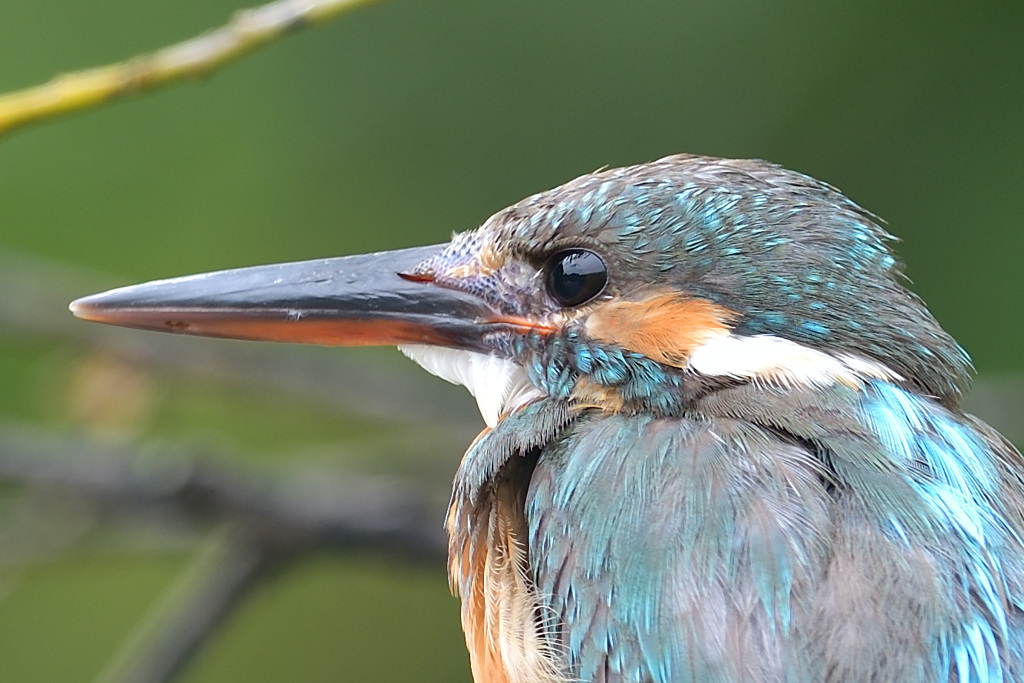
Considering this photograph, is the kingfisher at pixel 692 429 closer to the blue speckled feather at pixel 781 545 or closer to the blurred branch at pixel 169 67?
the blue speckled feather at pixel 781 545

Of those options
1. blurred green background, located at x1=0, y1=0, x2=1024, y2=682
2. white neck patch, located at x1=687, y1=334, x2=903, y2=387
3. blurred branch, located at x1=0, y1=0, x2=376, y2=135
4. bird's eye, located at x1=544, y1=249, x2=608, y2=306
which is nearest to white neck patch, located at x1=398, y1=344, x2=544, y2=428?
bird's eye, located at x1=544, y1=249, x2=608, y2=306

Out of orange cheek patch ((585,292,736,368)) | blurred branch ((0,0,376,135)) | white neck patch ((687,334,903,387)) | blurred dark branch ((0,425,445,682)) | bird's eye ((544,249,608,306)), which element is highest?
blurred branch ((0,0,376,135))

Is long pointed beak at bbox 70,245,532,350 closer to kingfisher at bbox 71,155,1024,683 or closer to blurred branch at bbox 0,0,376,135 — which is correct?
kingfisher at bbox 71,155,1024,683

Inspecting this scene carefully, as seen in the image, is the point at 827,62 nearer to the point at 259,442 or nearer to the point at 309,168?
the point at 309,168

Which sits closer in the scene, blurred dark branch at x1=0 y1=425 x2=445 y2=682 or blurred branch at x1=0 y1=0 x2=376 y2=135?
blurred branch at x1=0 y1=0 x2=376 y2=135

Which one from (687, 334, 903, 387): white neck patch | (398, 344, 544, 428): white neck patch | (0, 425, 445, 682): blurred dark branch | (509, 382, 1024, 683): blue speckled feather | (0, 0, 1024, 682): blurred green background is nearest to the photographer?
(509, 382, 1024, 683): blue speckled feather

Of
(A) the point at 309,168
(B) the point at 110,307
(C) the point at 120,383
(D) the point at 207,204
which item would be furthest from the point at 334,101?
(B) the point at 110,307

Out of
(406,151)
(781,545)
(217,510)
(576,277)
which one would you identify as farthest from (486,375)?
(406,151)
